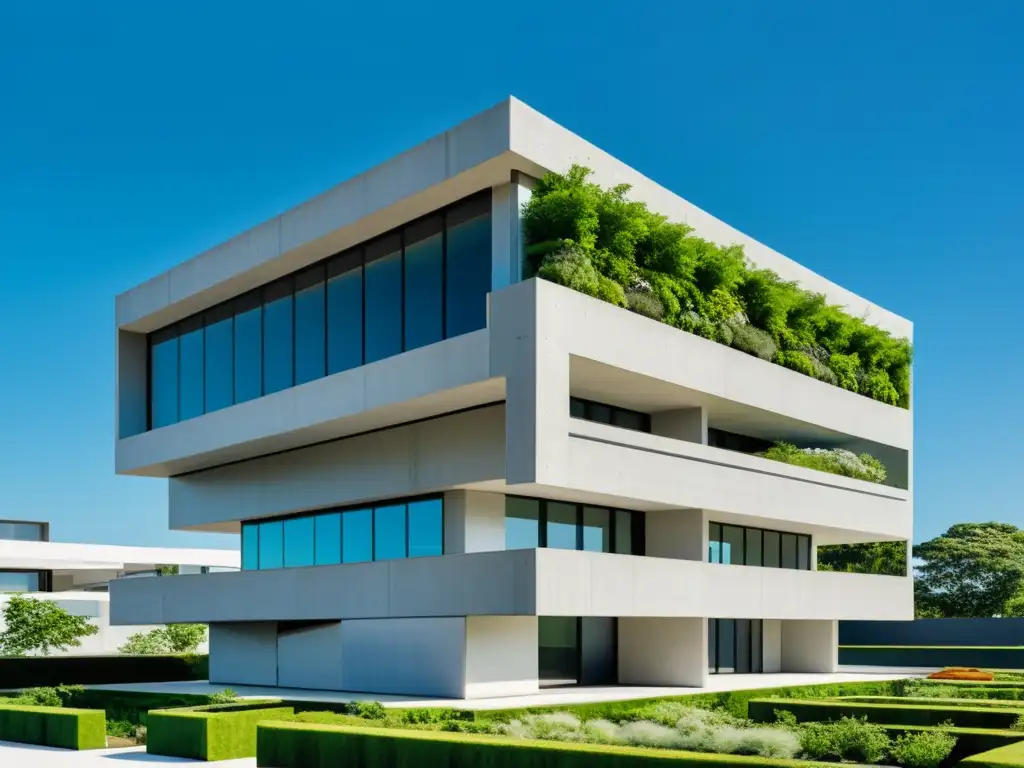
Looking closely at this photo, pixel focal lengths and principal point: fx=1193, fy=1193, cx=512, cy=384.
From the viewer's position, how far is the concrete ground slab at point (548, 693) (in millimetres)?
25688

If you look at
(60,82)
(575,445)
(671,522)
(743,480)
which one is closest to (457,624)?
(575,445)

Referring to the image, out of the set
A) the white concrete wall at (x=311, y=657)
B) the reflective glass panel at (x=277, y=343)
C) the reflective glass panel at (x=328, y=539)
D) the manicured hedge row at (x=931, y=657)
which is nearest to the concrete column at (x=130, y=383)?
the reflective glass panel at (x=277, y=343)

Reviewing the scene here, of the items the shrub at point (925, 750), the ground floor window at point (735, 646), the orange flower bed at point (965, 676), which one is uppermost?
the shrub at point (925, 750)

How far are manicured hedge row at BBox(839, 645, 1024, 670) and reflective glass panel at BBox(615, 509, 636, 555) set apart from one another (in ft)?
76.9

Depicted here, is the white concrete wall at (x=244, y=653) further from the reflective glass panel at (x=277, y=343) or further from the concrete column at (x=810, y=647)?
the concrete column at (x=810, y=647)

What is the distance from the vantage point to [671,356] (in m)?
29.8

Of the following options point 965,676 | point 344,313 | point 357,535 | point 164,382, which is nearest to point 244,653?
point 357,535

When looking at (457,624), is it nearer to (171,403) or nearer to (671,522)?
(671,522)

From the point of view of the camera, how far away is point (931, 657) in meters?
51.5

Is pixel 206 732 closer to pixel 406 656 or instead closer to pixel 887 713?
pixel 406 656

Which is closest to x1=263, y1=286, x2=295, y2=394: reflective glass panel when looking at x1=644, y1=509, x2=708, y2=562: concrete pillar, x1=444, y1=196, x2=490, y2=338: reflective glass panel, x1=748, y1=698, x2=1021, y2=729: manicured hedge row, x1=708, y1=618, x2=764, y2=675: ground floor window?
x1=444, y1=196, x2=490, y2=338: reflective glass panel

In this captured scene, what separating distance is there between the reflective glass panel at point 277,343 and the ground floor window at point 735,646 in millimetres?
15059

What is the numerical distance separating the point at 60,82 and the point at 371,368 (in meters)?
22.7

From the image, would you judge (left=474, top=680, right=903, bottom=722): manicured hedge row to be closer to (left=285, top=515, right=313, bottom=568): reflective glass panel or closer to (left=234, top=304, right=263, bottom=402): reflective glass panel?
(left=285, top=515, right=313, bottom=568): reflective glass panel
